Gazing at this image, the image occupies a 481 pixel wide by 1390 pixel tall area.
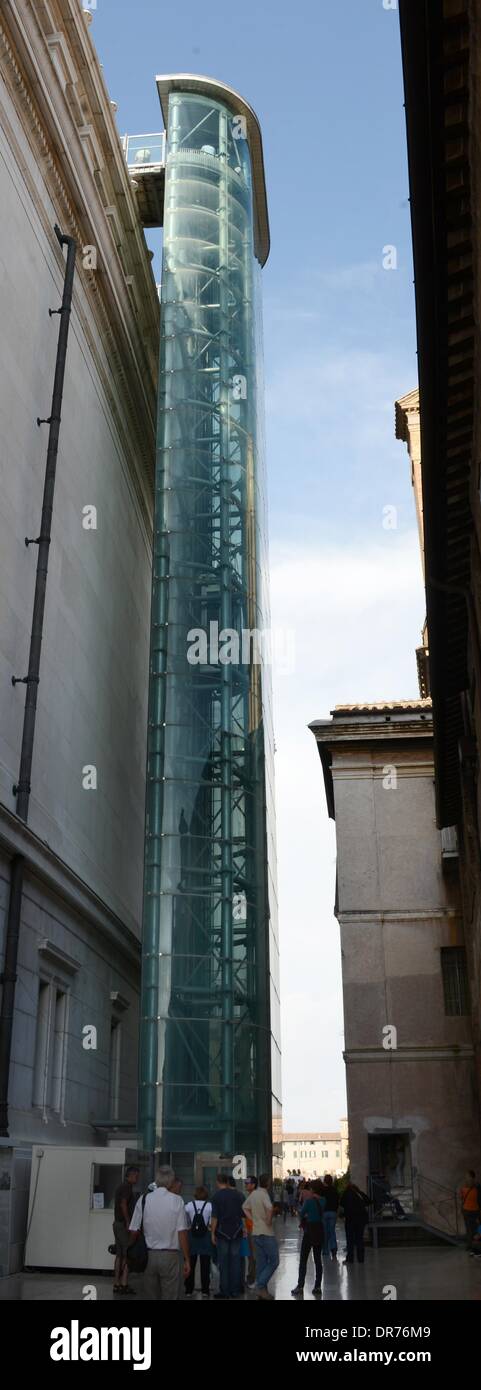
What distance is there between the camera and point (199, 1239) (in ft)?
49.3

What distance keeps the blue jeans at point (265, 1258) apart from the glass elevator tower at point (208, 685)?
9044mm

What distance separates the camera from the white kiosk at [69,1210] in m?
16.3

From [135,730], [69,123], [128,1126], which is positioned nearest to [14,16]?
[69,123]

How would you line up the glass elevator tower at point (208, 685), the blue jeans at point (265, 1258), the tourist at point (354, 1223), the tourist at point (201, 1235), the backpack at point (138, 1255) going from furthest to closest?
1. the glass elevator tower at point (208, 685)
2. the tourist at point (354, 1223)
3. the tourist at point (201, 1235)
4. the blue jeans at point (265, 1258)
5. the backpack at point (138, 1255)

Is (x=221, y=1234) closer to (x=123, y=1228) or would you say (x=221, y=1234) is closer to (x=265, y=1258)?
(x=265, y=1258)

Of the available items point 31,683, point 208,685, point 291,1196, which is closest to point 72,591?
point 208,685

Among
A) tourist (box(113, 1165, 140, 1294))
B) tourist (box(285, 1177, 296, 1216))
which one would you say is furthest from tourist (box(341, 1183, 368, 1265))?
tourist (box(285, 1177, 296, 1216))

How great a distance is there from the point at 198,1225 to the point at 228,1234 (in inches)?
42.4

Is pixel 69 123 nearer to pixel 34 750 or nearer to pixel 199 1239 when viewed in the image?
pixel 34 750

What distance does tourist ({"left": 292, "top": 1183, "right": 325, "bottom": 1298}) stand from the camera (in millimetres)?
14969

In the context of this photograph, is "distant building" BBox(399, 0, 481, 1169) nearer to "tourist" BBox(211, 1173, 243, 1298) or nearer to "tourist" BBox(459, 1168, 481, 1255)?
"tourist" BBox(459, 1168, 481, 1255)

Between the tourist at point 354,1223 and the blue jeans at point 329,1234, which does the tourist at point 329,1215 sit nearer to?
the blue jeans at point 329,1234

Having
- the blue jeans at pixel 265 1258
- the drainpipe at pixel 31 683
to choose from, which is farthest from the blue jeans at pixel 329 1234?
the blue jeans at pixel 265 1258

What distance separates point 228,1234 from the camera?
13.9 metres
